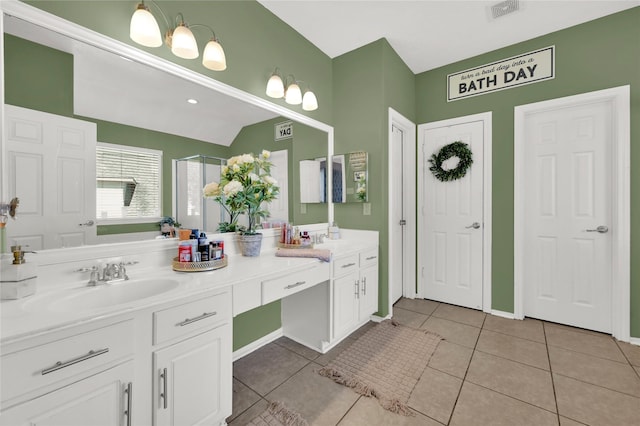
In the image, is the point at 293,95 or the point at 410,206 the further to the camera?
the point at 410,206

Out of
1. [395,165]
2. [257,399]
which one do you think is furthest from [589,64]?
[257,399]

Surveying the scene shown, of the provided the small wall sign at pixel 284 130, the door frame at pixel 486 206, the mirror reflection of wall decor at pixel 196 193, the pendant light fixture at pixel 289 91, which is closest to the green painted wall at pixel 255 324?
the mirror reflection of wall decor at pixel 196 193

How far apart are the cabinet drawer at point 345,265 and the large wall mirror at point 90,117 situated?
950 millimetres

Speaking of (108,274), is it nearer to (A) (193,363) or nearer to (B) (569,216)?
(A) (193,363)

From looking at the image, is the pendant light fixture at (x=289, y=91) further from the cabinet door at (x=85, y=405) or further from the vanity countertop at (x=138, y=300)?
the cabinet door at (x=85, y=405)

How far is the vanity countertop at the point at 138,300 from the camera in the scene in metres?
0.85

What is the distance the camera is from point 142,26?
1.39 m

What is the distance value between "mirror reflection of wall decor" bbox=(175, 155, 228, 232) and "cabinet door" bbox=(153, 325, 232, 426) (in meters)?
0.78

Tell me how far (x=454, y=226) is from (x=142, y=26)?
3191mm

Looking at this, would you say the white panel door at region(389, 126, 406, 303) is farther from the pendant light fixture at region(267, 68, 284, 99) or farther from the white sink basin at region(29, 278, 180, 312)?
the white sink basin at region(29, 278, 180, 312)

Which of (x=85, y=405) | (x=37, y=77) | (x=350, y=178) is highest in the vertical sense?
(x=37, y=77)

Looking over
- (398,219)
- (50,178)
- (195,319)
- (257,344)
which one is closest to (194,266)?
(195,319)

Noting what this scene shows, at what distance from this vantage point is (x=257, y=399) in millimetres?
1680

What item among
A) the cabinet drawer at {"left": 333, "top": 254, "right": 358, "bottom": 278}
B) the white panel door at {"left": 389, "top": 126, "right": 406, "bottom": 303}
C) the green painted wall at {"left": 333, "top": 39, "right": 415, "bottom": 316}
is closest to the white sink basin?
the cabinet drawer at {"left": 333, "top": 254, "right": 358, "bottom": 278}
